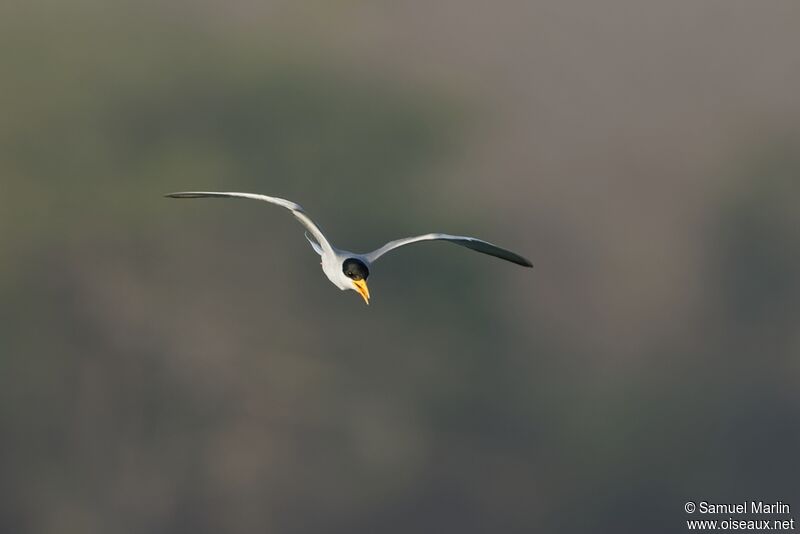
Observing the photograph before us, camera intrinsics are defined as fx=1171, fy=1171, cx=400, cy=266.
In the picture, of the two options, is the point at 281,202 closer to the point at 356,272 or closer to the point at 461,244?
the point at 356,272

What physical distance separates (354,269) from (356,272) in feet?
0.30

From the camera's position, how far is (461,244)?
30719mm

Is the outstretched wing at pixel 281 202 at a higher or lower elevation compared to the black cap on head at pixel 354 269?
higher

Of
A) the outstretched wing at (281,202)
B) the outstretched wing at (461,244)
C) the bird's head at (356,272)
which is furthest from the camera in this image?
the outstretched wing at (461,244)

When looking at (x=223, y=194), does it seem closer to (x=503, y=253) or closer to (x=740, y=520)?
(x=503, y=253)

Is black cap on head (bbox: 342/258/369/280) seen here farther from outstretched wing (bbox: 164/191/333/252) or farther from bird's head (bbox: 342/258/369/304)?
outstretched wing (bbox: 164/191/333/252)

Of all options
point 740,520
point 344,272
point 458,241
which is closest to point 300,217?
point 344,272

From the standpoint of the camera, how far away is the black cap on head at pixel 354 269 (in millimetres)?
28969

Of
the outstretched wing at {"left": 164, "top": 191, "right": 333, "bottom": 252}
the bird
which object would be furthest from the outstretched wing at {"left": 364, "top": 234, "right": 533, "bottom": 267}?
the outstretched wing at {"left": 164, "top": 191, "right": 333, "bottom": 252}

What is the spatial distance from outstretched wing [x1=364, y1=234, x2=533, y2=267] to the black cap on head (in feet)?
2.18

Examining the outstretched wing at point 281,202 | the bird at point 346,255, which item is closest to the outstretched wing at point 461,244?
the bird at point 346,255

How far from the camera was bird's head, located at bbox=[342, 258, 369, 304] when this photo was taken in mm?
28969

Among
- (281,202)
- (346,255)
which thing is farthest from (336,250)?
(281,202)

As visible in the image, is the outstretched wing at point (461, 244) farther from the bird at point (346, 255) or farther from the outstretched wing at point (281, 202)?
the outstretched wing at point (281, 202)
